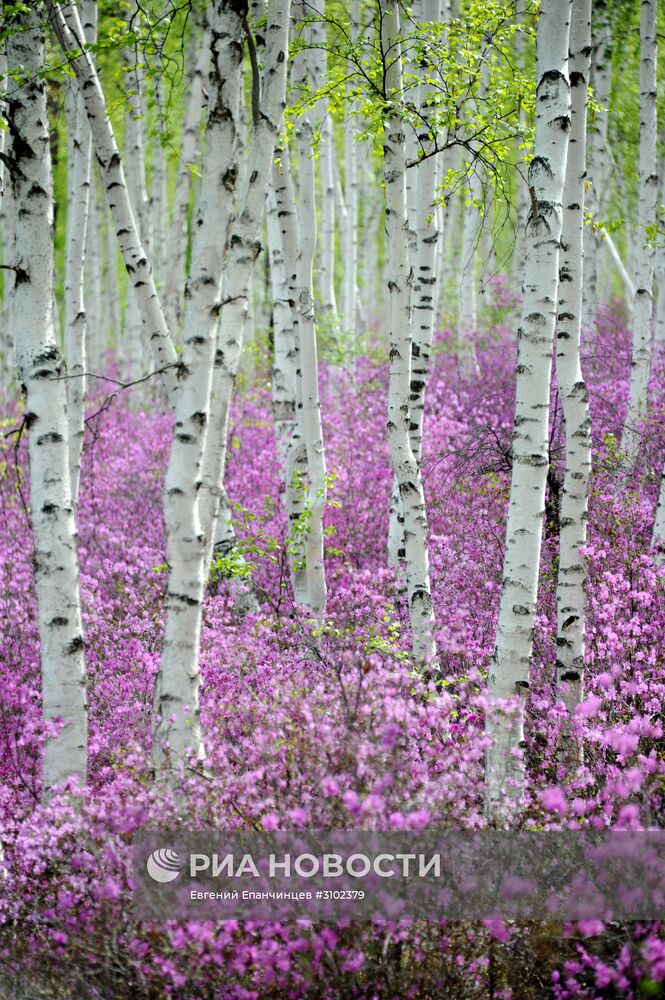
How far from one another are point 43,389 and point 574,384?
3562 millimetres

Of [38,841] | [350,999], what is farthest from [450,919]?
[38,841]

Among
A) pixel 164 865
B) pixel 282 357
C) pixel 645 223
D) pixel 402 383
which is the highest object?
pixel 645 223

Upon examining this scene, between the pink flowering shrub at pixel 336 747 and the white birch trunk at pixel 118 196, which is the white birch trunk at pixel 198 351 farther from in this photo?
the white birch trunk at pixel 118 196

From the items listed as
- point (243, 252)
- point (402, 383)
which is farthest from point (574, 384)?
point (243, 252)

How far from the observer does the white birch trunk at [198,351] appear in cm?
444

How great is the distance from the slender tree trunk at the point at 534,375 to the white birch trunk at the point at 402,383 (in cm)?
118

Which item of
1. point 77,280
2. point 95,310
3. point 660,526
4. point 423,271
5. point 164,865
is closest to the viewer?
point 164,865

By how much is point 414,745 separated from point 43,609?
7.40ft

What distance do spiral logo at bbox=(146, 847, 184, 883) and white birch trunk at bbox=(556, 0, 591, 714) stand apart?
292 cm

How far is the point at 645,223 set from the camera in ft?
32.8

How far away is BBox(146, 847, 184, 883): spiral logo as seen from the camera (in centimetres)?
370

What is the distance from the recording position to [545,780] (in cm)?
481

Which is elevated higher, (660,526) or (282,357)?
(282,357)

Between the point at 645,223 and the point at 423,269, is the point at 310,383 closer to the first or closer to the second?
the point at 423,269
